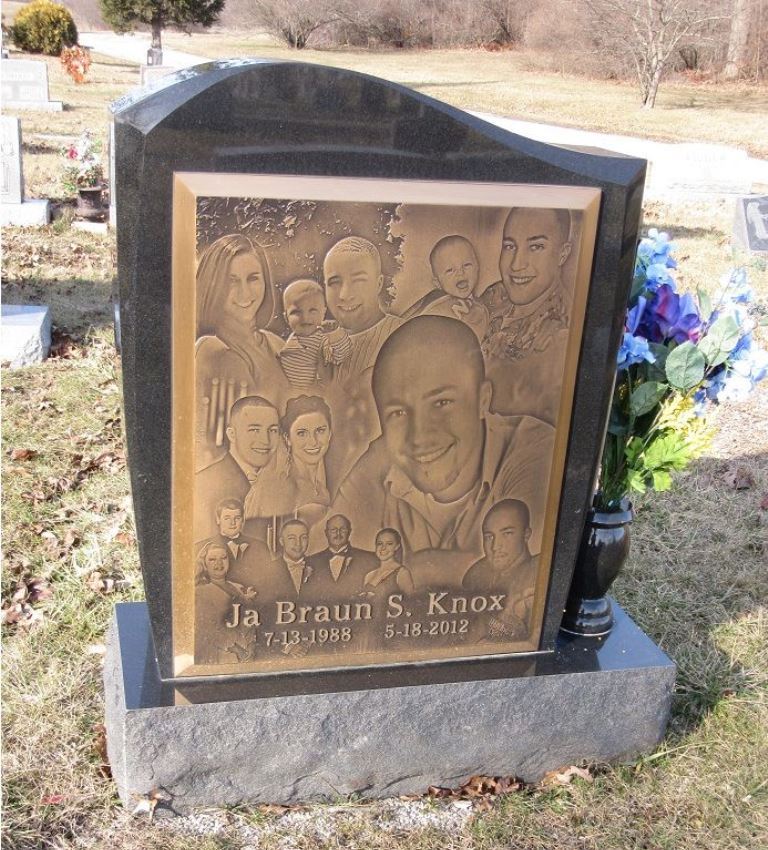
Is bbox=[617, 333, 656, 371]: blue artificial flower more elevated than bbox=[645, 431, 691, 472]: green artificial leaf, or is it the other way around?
bbox=[617, 333, 656, 371]: blue artificial flower

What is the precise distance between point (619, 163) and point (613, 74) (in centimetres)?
3375

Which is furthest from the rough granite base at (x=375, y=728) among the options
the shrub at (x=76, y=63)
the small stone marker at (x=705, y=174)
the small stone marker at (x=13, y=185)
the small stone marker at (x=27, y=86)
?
the shrub at (x=76, y=63)

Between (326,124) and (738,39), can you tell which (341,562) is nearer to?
(326,124)

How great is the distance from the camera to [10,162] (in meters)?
9.44

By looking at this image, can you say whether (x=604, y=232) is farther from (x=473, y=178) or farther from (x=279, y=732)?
(x=279, y=732)

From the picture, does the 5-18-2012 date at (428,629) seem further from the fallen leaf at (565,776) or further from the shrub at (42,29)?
the shrub at (42,29)

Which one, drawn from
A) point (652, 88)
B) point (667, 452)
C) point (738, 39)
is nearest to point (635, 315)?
point (667, 452)

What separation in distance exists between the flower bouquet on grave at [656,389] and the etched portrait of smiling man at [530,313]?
0.31 m

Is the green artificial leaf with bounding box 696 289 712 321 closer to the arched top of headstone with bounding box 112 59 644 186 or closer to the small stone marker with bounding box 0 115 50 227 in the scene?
the arched top of headstone with bounding box 112 59 644 186

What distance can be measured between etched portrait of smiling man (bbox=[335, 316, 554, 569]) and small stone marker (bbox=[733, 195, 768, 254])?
8.10 m

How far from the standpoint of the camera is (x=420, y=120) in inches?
88.1

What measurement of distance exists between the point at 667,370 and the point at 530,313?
501mm

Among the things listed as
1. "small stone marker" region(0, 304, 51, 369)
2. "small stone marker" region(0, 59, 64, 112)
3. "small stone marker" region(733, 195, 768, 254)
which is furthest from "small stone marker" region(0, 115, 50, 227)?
"small stone marker" region(0, 59, 64, 112)

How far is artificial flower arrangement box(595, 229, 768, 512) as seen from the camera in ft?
8.83
